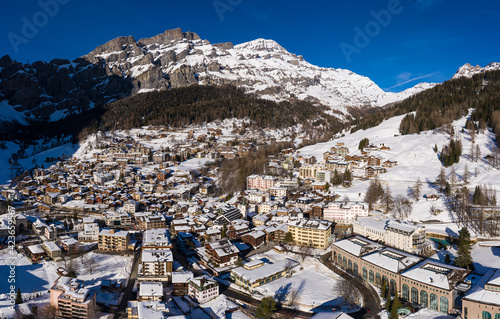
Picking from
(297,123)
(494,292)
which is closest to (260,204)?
(494,292)

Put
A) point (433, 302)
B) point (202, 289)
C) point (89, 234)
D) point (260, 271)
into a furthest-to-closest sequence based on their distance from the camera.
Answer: point (89, 234), point (260, 271), point (202, 289), point (433, 302)

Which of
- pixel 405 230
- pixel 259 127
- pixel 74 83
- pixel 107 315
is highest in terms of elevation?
pixel 74 83

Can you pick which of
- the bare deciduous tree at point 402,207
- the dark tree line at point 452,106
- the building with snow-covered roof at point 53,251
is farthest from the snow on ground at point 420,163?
the building with snow-covered roof at point 53,251

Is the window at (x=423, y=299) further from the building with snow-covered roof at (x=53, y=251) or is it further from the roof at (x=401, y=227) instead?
the building with snow-covered roof at (x=53, y=251)

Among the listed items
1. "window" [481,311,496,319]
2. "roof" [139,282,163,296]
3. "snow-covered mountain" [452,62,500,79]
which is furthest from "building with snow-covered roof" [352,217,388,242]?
"snow-covered mountain" [452,62,500,79]

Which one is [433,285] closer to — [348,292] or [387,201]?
[348,292]

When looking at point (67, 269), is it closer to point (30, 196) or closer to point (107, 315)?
point (107, 315)

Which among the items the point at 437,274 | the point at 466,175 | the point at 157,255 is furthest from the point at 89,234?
the point at 466,175
